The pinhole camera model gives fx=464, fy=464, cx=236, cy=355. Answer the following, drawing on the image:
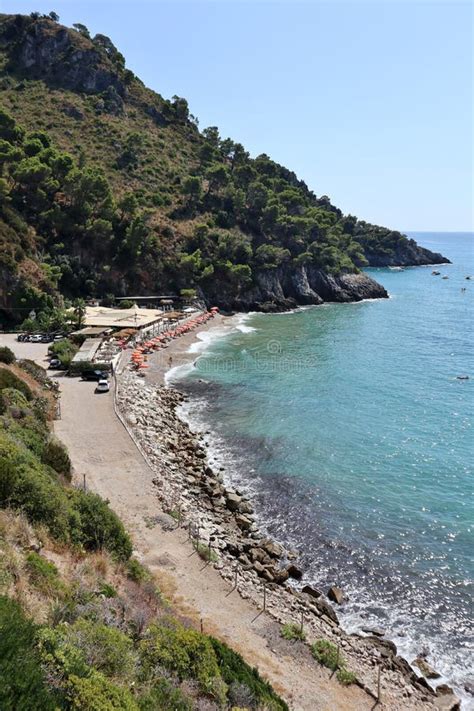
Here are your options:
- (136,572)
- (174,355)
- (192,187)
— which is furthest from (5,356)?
(192,187)

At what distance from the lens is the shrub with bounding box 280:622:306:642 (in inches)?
623

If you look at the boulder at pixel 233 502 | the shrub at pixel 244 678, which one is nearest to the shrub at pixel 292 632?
the shrub at pixel 244 678

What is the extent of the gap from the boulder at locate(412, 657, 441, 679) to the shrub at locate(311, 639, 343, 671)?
2995 mm

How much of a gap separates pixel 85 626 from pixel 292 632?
8.87 metres

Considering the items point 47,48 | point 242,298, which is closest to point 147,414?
point 242,298

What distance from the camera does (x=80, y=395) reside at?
37125mm

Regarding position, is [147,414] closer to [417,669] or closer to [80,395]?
[80,395]

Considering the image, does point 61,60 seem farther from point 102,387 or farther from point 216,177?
point 102,387

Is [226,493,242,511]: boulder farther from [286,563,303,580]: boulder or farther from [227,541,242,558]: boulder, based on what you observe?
[286,563,303,580]: boulder

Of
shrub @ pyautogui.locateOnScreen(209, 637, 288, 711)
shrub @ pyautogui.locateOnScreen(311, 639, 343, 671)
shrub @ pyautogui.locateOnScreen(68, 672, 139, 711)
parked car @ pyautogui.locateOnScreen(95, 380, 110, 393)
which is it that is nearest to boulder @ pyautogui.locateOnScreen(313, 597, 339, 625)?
shrub @ pyautogui.locateOnScreen(311, 639, 343, 671)

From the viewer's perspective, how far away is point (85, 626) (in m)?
9.86

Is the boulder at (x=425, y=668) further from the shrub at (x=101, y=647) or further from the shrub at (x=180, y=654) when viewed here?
the shrub at (x=101, y=647)

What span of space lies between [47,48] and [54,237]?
8386 centimetres

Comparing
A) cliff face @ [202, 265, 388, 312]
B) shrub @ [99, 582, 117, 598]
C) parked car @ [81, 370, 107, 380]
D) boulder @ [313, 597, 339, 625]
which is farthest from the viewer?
cliff face @ [202, 265, 388, 312]
